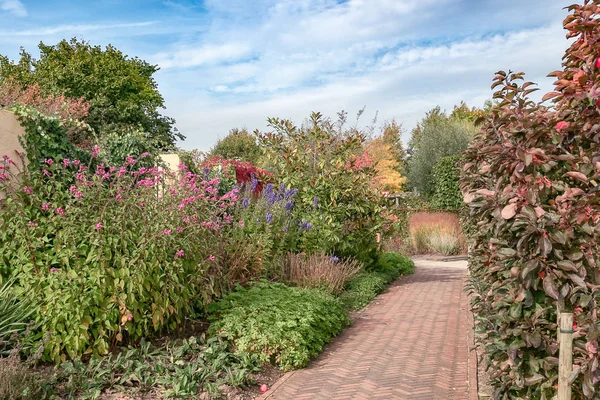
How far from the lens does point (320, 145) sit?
34.7 ft

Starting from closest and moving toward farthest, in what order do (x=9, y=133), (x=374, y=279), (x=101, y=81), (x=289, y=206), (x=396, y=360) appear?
1. (x=396, y=360)
2. (x=9, y=133)
3. (x=289, y=206)
4. (x=374, y=279)
5. (x=101, y=81)

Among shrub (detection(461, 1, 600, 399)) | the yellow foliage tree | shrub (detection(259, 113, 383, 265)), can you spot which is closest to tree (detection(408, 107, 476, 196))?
the yellow foliage tree

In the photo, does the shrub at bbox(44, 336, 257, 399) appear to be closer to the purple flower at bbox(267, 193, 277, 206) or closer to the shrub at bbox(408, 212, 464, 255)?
the purple flower at bbox(267, 193, 277, 206)

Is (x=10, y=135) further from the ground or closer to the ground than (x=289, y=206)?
further from the ground

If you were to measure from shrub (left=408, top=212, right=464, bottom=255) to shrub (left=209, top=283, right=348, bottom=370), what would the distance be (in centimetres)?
1041

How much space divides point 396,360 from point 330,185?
495 centimetres


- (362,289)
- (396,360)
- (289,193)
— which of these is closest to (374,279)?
(362,289)

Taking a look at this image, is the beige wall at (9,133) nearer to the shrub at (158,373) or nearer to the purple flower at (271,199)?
the shrub at (158,373)

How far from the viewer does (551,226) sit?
2.71 metres

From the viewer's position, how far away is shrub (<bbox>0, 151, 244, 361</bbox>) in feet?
15.8

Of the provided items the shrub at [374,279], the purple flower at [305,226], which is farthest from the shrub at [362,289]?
the purple flower at [305,226]

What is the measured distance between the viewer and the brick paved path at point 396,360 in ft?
15.2

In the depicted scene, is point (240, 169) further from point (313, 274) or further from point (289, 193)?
point (313, 274)

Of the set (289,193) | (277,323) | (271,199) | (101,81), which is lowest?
(277,323)
